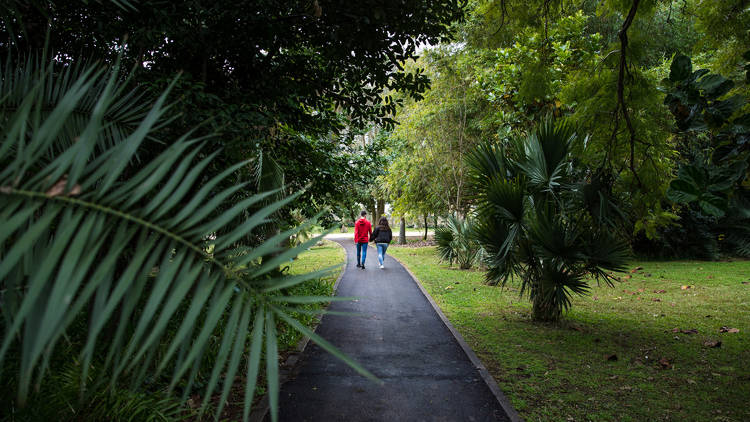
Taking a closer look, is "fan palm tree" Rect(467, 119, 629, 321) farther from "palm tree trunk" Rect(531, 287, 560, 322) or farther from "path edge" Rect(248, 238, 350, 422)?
"path edge" Rect(248, 238, 350, 422)

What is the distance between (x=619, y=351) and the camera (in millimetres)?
5426

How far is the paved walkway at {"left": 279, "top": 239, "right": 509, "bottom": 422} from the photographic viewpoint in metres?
3.76

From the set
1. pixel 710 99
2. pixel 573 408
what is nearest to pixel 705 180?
pixel 710 99

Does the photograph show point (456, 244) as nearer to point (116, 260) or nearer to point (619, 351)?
point (619, 351)

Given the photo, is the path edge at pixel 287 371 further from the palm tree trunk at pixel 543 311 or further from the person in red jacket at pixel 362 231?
the person in red jacket at pixel 362 231

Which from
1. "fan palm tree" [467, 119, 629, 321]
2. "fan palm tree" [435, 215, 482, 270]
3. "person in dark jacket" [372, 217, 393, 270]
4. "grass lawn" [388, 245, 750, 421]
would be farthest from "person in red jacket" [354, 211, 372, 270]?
"fan palm tree" [467, 119, 629, 321]

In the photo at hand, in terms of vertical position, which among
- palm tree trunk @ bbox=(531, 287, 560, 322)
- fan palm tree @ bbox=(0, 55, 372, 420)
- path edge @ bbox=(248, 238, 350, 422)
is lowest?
path edge @ bbox=(248, 238, 350, 422)

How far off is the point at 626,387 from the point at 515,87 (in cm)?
612

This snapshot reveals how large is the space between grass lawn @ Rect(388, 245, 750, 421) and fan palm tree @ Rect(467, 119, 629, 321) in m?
0.80

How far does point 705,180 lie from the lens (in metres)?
2.68

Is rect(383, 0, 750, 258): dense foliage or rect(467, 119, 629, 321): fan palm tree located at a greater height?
rect(383, 0, 750, 258): dense foliage

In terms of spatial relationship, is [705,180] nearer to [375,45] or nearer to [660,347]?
[375,45]

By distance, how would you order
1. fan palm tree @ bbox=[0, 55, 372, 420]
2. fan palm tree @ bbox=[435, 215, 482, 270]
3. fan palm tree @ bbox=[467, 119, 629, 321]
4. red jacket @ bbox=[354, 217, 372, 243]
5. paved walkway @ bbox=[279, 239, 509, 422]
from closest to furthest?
fan palm tree @ bbox=[0, 55, 372, 420] → paved walkway @ bbox=[279, 239, 509, 422] → fan palm tree @ bbox=[467, 119, 629, 321] → fan palm tree @ bbox=[435, 215, 482, 270] → red jacket @ bbox=[354, 217, 372, 243]

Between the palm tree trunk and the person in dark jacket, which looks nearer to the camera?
the palm tree trunk
